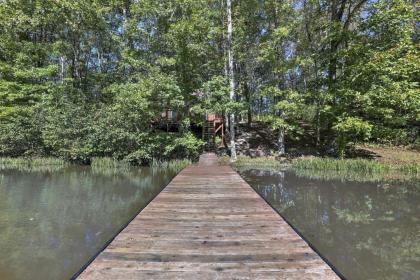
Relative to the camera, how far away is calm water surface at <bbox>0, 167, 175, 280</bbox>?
4859mm

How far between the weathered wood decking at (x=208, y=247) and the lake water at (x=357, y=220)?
1186 millimetres

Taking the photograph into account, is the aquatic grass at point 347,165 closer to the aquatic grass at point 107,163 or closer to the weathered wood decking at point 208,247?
the aquatic grass at point 107,163

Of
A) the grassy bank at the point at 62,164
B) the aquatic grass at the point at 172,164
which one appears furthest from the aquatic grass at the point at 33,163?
the aquatic grass at the point at 172,164

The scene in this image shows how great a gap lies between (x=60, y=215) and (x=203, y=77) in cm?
1269

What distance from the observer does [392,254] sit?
5.19 m

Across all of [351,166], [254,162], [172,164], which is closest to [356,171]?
[351,166]

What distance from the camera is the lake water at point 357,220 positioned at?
15.9 ft

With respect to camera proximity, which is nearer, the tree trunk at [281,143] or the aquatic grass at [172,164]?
the aquatic grass at [172,164]

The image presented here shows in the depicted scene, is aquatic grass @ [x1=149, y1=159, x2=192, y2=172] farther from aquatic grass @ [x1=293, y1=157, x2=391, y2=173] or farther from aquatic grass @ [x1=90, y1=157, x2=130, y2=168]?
aquatic grass @ [x1=293, y1=157, x2=391, y2=173]

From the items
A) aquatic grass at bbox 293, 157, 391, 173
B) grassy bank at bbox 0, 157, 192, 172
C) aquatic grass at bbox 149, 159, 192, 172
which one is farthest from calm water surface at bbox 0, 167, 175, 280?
aquatic grass at bbox 293, 157, 391, 173

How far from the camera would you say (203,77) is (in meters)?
18.7

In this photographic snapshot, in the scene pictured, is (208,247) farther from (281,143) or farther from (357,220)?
(281,143)

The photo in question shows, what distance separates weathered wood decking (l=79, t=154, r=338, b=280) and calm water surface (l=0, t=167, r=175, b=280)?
1.39 m

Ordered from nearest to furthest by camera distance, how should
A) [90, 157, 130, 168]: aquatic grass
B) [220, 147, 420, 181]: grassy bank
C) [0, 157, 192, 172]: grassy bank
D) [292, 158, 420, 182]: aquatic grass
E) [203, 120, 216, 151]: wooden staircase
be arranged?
1. [292, 158, 420, 182]: aquatic grass
2. [220, 147, 420, 181]: grassy bank
3. [0, 157, 192, 172]: grassy bank
4. [90, 157, 130, 168]: aquatic grass
5. [203, 120, 216, 151]: wooden staircase
